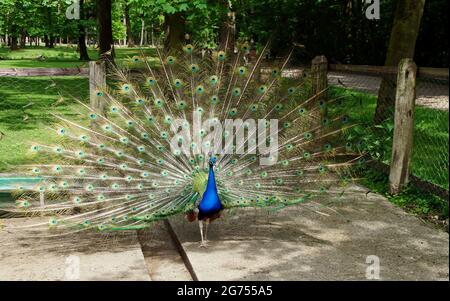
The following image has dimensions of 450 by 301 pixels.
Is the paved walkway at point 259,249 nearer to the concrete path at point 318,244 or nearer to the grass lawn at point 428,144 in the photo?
the concrete path at point 318,244

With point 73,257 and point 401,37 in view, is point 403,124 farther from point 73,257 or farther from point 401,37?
point 73,257

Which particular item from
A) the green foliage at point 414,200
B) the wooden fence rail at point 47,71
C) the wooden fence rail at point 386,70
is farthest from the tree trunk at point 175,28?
the green foliage at point 414,200

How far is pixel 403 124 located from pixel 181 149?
278cm

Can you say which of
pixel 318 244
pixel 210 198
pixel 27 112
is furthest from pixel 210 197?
A: pixel 27 112

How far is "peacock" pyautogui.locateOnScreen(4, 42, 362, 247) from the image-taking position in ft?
17.0

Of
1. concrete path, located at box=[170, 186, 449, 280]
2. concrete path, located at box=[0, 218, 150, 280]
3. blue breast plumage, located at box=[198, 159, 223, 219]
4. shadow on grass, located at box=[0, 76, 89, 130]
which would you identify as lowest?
shadow on grass, located at box=[0, 76, 89, 130]

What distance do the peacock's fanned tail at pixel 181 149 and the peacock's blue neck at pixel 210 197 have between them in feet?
0.71

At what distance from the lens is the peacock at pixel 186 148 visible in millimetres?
5176

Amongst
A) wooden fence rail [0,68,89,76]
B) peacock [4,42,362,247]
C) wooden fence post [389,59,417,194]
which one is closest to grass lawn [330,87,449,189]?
wooden fence post [389,59,417,194]

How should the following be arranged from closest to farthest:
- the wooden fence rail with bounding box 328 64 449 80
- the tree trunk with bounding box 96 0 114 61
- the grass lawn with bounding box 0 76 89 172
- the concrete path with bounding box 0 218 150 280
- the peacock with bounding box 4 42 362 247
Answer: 1. the concrete path with bounding box 0 218 150 280
2. the peacock with bounding box 4 42 362 247
3. the wooden fence rail with bounding box 328 64 449 80
4. the grass lawn with bounding box 0 76 89 172
5. the tree trunk with bounding box 96 0 114 61

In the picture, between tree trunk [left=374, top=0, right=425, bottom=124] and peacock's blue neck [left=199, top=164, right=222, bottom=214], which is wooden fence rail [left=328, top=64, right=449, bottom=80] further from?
peacock's blue neck [left=199, top=164, right=222, bottom=214]
